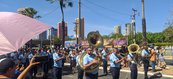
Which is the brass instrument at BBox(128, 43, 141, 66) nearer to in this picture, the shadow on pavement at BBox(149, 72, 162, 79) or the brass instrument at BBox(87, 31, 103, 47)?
the brass instrument at BBox(87, 31, 103, 47)

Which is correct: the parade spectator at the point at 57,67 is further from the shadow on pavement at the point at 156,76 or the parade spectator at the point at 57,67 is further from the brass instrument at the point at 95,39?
the shadow on pavement at the point at 156,76

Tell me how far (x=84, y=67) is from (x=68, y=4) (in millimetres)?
30233

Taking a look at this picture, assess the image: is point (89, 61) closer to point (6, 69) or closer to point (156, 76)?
point (6, 69)

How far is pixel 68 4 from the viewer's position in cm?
4053

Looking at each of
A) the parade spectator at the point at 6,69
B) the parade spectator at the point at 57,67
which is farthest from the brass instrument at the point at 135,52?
the parade spectator at the point at 6,69

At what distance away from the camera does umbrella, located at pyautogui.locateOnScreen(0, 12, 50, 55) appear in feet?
11.4

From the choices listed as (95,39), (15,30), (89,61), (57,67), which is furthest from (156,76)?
(15,30)

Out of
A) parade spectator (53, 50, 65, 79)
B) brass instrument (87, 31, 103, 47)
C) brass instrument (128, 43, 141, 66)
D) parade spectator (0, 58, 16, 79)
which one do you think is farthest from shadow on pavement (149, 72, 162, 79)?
parade spectator (0, 58, 16, 79)

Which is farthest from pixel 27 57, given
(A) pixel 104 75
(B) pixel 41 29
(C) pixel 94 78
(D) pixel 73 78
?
(B) pixel 41 29

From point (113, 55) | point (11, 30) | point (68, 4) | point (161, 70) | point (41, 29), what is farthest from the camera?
point (68, 4)

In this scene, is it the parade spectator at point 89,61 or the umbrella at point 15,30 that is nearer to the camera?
the umbrella at point 15,30

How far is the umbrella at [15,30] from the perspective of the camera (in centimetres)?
348

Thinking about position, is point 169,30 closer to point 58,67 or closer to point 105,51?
point 105,51

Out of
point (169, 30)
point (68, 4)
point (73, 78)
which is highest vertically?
point (68, 4)
